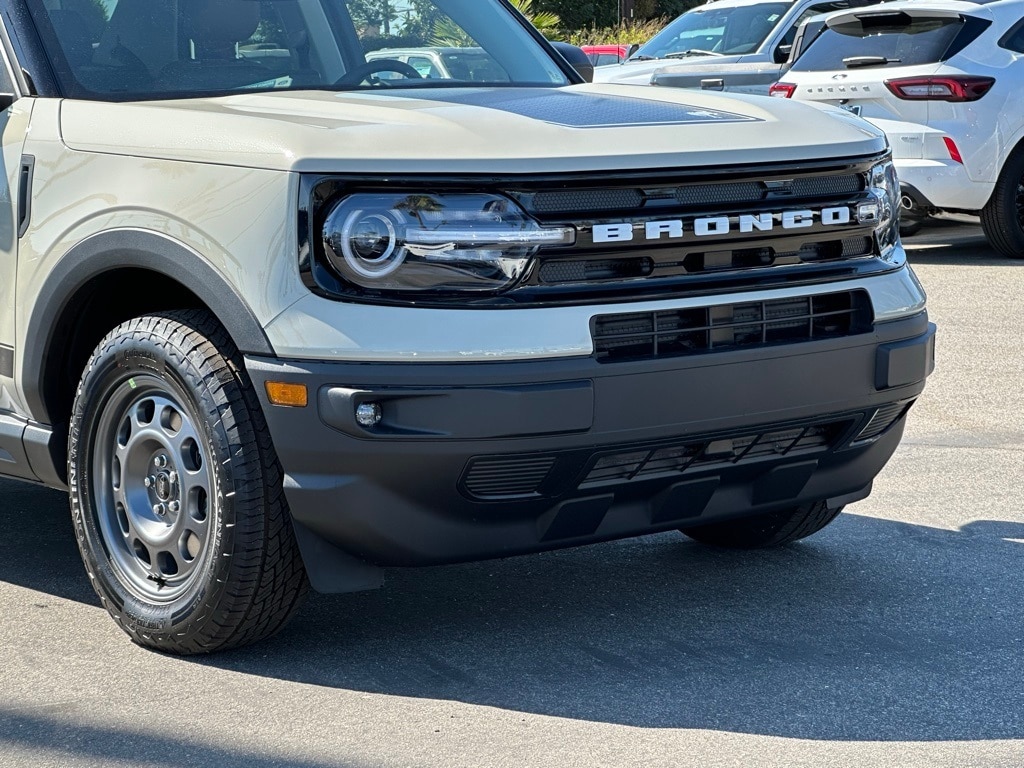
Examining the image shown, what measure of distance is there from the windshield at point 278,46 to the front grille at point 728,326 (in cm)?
136

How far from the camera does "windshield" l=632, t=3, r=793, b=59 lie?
44.8 feet

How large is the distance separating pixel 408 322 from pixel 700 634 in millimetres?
1206

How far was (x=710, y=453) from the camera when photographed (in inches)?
140

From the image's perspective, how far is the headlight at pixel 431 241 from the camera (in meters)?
3.25

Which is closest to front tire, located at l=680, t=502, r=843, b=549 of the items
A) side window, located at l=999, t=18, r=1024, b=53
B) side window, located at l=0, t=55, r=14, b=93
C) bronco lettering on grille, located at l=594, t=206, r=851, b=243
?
bronco lettering on grille, located at l=594, t=206, r=851, b=243

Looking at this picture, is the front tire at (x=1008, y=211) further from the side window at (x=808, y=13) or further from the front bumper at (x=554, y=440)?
the front bumper at (x=554, y=440)

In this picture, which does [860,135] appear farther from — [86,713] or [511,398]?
[86,713]

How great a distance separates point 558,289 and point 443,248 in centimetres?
26

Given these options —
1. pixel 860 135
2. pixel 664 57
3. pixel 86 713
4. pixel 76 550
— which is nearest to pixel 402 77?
pixel 860 135

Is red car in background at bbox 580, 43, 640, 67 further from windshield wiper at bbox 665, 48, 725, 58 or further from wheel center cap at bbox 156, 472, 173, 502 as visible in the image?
wheel center cap at bbox 156, 472, 173, 502

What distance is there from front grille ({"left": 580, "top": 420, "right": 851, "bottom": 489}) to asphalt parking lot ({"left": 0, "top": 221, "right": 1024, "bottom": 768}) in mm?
475

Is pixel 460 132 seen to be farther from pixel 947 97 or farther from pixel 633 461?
pixel 947 97

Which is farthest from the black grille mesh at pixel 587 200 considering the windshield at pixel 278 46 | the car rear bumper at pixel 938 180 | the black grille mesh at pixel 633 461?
the car rear bumper at pixel 938 180

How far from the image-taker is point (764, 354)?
3.47 metres
